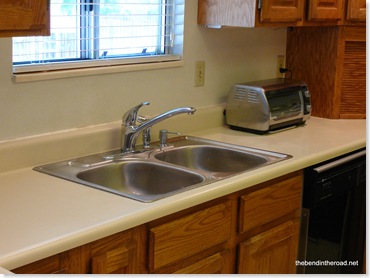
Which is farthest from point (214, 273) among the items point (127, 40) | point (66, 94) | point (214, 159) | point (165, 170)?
point (127, 40)

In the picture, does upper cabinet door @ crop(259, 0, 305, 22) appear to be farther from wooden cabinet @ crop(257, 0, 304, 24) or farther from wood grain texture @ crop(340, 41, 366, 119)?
wood grain texture @ crop(340, 41, 366, 119)

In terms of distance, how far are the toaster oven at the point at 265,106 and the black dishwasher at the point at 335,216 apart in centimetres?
34

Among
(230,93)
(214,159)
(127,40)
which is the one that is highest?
(127,40)

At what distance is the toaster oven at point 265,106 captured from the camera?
9.50 ft

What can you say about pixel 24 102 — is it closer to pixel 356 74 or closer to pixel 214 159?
pixel 214 159

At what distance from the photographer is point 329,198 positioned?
8.84ft

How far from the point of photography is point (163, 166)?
242 centimetres

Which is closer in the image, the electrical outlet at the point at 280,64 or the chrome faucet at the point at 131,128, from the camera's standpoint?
the chrome faucet at the point at 131,128

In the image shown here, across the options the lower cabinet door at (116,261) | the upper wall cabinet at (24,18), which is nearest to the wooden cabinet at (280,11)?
the upper wall cabinet at (24,18)

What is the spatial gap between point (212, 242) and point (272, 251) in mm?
400

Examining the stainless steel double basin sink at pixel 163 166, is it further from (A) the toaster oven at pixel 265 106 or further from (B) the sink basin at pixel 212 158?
(A) the toaster oven at pixel 265 106

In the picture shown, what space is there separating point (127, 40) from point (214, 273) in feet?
3.45

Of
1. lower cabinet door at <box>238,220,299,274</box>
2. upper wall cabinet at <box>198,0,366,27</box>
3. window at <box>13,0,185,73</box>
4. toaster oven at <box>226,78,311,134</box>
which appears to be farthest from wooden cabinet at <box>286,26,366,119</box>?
lower cabinet door at <box>238,220,299,274</box>

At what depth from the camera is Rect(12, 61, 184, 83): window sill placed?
2.29 meters
